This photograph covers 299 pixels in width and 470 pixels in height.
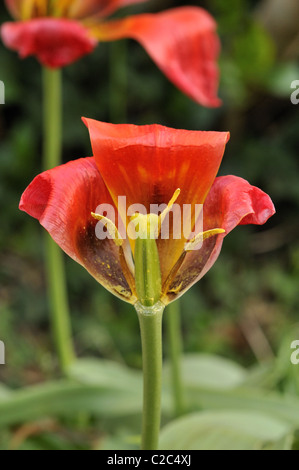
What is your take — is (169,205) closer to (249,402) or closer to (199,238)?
(199,238)

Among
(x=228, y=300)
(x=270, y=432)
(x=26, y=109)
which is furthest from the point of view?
(x=26, y=109)

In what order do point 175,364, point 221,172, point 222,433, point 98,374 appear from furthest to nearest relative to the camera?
point 221,172 < point 98,374 < point 175,364 < point 222,433

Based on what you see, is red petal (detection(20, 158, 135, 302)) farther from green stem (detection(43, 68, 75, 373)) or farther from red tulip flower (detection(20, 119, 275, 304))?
green stem (detection(43, 68, 75, 373))

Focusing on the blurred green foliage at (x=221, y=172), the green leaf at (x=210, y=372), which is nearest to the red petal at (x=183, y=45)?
the green leaf at (x=210, y=372)

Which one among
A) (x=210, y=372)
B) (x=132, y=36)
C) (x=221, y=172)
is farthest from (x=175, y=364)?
(x=221, y=172)

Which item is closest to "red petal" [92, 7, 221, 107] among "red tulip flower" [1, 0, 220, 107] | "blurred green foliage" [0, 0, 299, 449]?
"red tulip flower" [1, 0, 220, 107]

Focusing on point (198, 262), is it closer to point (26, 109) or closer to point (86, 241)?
point (86, 241)

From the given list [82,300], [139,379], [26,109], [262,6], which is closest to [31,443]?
[139,379]
